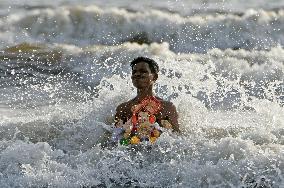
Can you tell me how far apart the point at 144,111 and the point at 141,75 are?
1.44 feet

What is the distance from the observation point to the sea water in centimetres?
662

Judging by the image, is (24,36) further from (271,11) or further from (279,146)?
Result: (279,146)

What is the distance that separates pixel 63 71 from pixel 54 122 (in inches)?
262

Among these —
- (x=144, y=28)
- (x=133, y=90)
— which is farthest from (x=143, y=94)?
(x=144, y=28)

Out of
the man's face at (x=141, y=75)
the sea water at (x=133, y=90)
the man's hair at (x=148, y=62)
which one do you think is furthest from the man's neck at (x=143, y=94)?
the sea water at (x=133, y=90)

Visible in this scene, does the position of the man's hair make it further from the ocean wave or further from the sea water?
the ocean wave

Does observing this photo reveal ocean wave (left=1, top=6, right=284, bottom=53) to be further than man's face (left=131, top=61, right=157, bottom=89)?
Yes

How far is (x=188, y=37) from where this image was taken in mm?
19844

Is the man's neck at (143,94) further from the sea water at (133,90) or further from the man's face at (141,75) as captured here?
the sea water at (133,90)

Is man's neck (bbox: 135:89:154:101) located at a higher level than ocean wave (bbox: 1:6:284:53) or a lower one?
higher

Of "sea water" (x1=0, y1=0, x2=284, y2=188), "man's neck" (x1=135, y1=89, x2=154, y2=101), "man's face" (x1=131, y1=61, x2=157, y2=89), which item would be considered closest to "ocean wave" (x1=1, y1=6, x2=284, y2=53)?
"sea water" (x1=0, y1=0, x2=284, y2=188)

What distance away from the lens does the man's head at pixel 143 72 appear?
7863mm

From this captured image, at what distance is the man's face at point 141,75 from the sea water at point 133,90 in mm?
804

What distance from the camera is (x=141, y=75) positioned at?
786 centimetres
